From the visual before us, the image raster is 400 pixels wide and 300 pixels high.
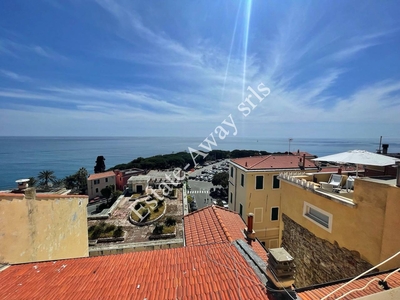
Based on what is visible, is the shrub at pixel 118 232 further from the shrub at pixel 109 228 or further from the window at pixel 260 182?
the window at pixel 260 182

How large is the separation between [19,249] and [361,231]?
8506mm

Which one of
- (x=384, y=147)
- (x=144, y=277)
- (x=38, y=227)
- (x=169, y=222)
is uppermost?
(x=384, y=147)

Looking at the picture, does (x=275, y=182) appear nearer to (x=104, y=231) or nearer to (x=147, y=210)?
(x=147, y=210)

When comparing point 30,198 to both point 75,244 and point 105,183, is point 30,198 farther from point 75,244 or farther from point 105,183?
point 105,183

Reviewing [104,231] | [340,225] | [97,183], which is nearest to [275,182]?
[340,225]

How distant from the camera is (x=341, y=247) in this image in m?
5.12

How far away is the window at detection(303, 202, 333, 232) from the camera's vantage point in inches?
218

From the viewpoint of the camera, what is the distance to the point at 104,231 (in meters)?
15.7

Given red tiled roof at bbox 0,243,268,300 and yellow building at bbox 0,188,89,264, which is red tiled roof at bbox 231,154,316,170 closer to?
red tiled roof at bbox 0,243,268,300

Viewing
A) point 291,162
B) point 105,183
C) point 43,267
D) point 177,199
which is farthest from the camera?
point 105,183

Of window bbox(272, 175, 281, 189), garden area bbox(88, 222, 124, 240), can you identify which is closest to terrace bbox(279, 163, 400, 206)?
window bbox(272, 175, 281, 189)

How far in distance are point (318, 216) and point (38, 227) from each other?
27.5 feet

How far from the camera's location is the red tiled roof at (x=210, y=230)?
5516mm

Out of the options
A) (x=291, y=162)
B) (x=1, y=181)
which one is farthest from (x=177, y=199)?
(x=1, y=181)
